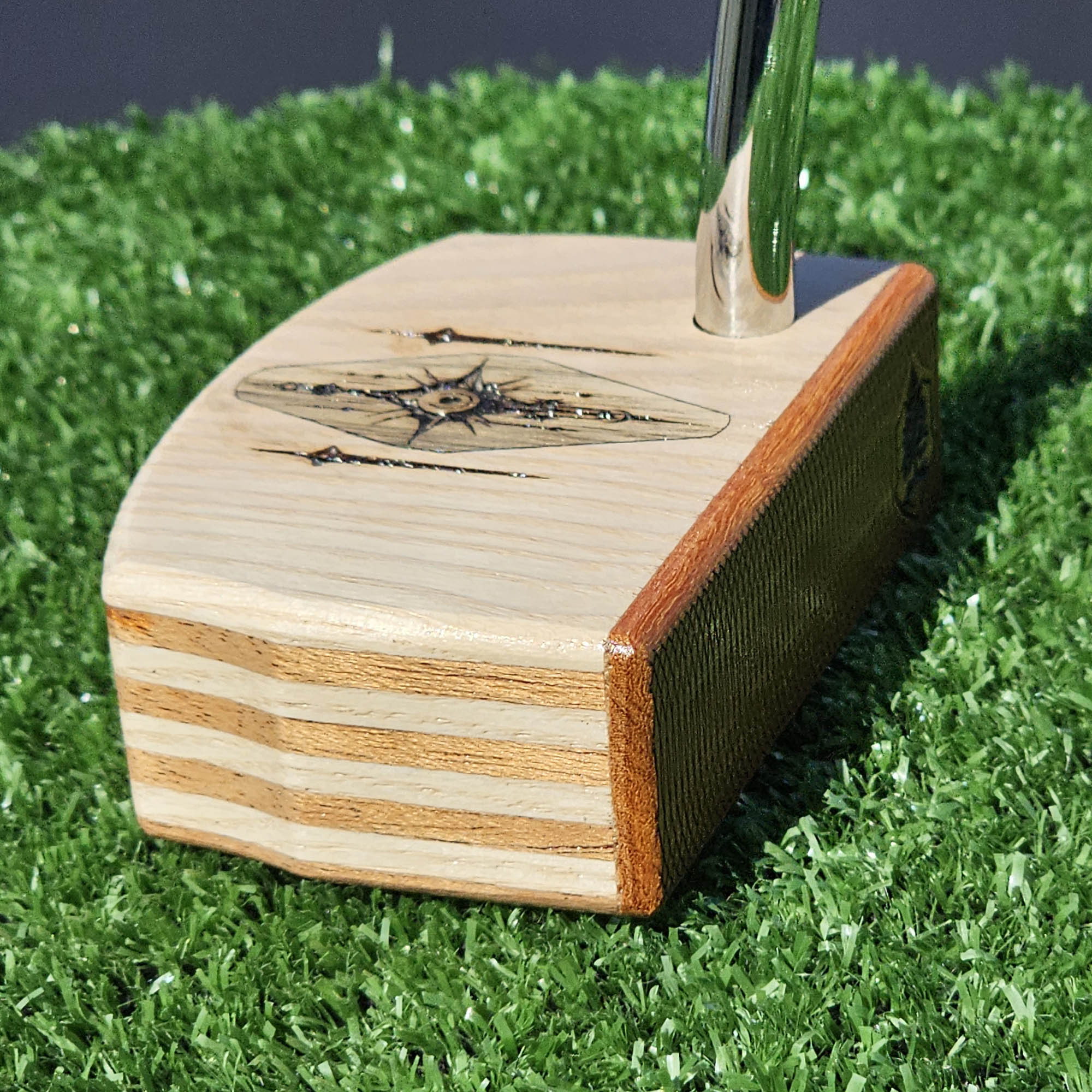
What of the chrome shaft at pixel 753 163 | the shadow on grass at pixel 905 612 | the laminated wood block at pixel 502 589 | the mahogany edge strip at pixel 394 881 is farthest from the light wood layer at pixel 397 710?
the chrome shaft at pixel 753 163

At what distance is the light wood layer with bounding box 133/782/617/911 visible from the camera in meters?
1.17

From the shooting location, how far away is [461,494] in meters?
1.27

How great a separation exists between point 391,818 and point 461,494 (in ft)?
0.86

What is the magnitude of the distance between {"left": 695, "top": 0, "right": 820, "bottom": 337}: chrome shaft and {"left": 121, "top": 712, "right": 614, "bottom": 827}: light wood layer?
550mm

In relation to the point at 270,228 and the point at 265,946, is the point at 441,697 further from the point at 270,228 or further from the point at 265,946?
the point at 270,228

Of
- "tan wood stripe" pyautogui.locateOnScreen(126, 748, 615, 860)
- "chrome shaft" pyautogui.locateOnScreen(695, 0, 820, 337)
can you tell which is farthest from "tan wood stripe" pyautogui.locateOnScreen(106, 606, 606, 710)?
"chrome shaft" pyautogui.locateOnScreen(695, 0, 820, 337)

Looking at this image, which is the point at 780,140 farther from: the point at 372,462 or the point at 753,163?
the point at 372,462

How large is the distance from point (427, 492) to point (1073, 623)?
65 cm

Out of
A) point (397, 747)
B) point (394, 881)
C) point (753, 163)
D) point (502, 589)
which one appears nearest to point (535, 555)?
point (502, 589)

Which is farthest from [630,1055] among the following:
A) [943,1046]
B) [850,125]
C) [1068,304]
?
[850,125]

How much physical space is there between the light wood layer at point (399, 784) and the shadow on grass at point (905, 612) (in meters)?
0.21

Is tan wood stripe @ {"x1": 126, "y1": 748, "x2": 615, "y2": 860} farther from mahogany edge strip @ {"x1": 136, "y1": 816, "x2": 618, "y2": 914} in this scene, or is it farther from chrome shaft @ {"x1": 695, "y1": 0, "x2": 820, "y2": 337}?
chrome shaft @ {"x1": 695, "y1": 0, "x2": 820, "y2": 337}

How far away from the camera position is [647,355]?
148 centimetres

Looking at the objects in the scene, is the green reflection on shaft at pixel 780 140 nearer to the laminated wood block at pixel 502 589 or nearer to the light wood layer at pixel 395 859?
the laminated wood block at pixel 502 589
